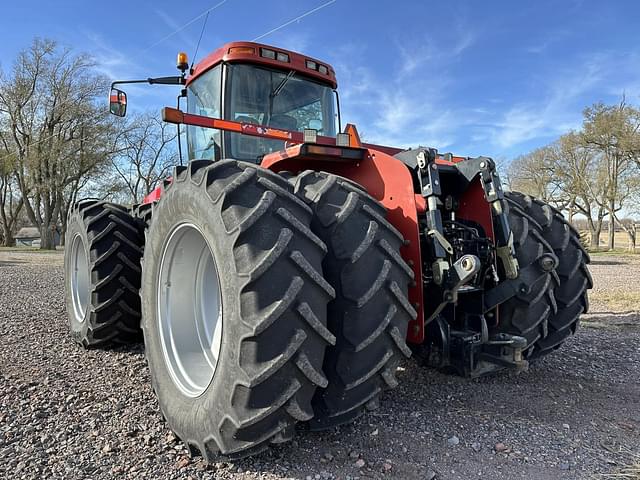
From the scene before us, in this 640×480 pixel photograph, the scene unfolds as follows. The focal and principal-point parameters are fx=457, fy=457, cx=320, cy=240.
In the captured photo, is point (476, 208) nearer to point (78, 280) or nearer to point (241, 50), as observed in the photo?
point (241, 50)

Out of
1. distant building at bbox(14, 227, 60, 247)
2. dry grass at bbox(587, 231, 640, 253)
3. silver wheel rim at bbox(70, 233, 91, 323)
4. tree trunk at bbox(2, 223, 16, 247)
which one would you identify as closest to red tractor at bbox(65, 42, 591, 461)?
silver wheel rim at bbox(70, 233, 91, 323)

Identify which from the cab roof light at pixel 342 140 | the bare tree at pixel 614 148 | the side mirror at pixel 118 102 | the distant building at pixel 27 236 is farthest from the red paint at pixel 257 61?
the distant building at pixel 27 236

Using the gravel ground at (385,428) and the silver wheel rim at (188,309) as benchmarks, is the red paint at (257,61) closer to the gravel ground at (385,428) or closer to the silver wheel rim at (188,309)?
the silver wheel rim at (188,309)

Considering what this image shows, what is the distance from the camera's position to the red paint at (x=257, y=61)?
347 cm

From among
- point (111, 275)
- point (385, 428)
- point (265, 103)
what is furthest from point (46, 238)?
point (385, 428)

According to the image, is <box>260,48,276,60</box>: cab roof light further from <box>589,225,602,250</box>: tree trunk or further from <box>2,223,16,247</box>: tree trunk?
<box>2,223,16,247</box>: tree trunk

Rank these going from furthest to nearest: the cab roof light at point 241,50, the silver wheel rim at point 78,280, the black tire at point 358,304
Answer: the silver wheel rim at point 78,280 < the cab roof light at point 241,50 < the black tire at point 358,304

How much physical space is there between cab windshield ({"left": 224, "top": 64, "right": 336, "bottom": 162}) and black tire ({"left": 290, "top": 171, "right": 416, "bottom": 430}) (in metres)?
1.52

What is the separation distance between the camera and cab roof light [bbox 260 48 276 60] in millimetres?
3539

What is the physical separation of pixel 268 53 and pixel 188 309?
208 cm

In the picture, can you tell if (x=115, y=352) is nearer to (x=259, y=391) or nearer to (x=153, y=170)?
(x=259, y=391)

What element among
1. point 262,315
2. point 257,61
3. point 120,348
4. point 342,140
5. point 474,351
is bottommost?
point 120,348

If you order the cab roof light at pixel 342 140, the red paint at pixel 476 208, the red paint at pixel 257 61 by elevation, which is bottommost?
the red paint at pixel 476 208

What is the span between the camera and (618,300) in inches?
301
